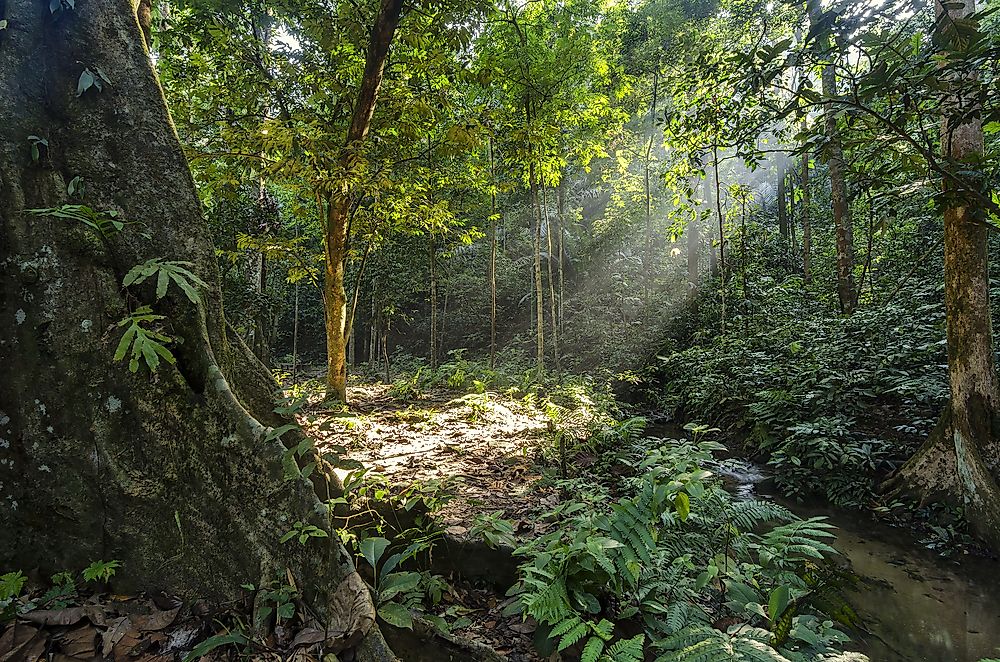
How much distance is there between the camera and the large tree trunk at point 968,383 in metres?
5.58

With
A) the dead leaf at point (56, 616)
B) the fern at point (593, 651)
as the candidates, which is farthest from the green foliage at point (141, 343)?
the fern at point (593, 651)

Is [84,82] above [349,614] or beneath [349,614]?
above

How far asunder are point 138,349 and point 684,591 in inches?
129

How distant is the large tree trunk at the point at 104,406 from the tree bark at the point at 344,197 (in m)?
3.46

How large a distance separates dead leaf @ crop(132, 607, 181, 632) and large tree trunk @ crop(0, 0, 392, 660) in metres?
0.13

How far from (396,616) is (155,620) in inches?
47.1

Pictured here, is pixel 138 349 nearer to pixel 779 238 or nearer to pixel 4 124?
pixel 4 124

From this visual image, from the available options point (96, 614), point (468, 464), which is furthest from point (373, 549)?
point (468, 464)

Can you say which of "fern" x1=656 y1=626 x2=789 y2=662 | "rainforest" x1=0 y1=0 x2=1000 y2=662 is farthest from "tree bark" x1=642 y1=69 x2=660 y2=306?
"fern" x1=656 y1=626 x2=789 y2=662

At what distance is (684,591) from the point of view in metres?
2.77

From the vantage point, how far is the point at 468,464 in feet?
17.8

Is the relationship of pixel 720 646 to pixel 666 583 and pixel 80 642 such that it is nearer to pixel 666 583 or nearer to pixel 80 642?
pixel 666 583

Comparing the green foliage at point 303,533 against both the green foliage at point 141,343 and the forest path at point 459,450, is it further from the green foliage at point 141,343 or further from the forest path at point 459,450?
the forest path at point 459,450

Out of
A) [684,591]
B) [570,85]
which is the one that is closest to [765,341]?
[570,85]
